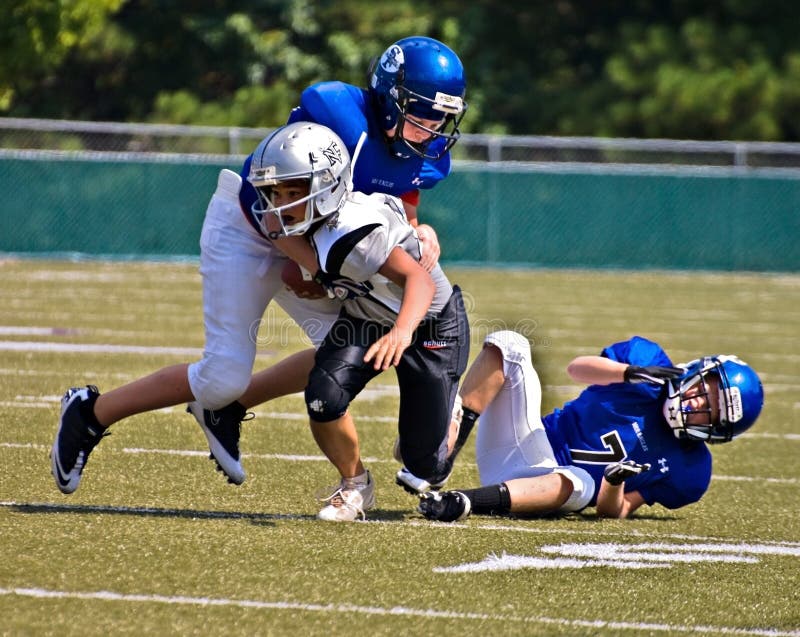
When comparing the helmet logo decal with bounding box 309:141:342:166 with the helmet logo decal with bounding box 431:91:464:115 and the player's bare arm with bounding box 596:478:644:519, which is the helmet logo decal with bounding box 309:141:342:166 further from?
the player's bare arm with bounding box 596:478:644:519

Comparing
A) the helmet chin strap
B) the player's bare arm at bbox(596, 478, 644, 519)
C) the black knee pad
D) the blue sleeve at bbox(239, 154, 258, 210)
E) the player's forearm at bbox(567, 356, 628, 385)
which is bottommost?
the player's bare arm at bbox(596, 478, 644, 519)

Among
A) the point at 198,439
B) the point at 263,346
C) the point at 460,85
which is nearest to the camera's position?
the point at 460,85

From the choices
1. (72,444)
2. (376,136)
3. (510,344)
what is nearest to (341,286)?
(376,136)

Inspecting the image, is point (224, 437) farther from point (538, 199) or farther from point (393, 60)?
point (538, 199)

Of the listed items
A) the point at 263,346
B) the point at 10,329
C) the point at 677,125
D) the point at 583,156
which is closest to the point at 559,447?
the point at 263,346

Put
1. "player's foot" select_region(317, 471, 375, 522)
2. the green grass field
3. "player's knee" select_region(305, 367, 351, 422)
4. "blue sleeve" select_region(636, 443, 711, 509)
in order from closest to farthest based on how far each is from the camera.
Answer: the green grass field → "player's knee" select_region(305, 367, 351, 422) → "player's foot" select_region(317, 471, 375, 522) → "blue sleeve" select_region(636, 443, 711, 509)

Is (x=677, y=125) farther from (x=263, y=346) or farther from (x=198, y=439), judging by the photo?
(x=198, y=439)

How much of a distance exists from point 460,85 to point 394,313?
2.58 ft

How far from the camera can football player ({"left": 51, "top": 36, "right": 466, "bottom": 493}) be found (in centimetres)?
430

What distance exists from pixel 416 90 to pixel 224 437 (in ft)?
4.10

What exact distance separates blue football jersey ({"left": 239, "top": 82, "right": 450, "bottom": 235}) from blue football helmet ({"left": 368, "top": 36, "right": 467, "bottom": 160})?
4 cm

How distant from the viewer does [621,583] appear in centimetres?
360

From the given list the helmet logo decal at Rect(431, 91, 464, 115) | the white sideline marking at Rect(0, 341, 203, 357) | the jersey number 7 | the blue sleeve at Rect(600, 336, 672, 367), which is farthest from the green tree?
the jersey number 7

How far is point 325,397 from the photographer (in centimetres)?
409
